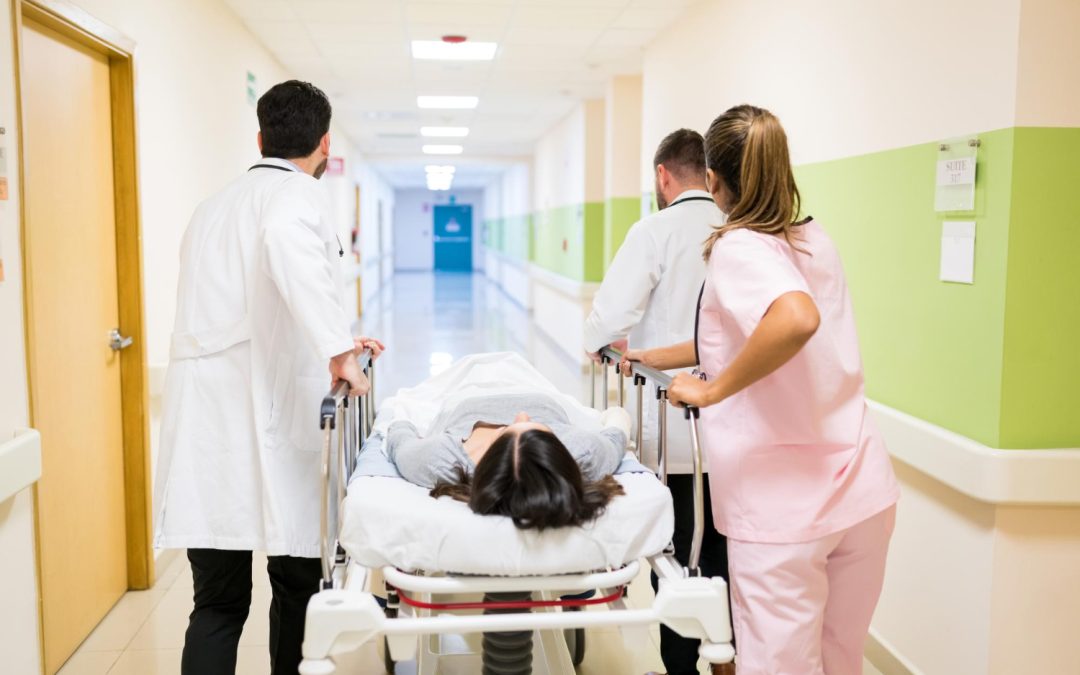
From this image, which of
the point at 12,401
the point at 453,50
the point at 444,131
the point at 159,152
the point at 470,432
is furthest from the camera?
the point at 444,131

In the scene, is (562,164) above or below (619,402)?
above

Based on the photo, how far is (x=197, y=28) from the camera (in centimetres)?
479

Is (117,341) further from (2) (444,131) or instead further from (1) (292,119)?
(2) (444,131)

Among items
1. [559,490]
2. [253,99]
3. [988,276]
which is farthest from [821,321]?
[253,99]

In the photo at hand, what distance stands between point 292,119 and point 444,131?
10.1m

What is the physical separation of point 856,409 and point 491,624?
0.84 meters

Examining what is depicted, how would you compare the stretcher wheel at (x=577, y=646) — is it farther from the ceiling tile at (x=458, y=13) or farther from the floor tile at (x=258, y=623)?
the ceiling tile at (x=458, y=13)

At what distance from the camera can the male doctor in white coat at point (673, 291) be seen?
2.68 meters

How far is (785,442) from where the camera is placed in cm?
187

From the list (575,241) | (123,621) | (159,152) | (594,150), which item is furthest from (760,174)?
(575,241)

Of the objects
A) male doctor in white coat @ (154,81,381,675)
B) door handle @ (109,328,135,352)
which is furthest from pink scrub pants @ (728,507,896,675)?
door handle @ (109,328,135,352)

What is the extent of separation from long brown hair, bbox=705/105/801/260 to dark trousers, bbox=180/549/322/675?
4.36 feet

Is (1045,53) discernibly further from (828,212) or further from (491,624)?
(491,624)

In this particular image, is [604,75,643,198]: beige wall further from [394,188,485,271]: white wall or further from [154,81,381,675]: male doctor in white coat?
[394,188,485,271]: white wall
